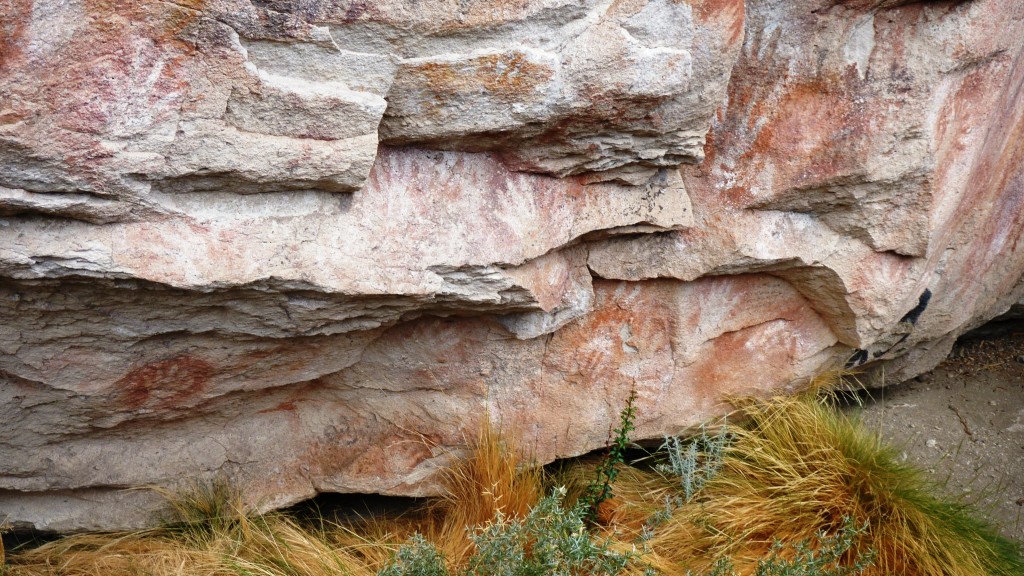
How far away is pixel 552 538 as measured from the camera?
247 cm

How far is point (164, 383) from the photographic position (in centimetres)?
257

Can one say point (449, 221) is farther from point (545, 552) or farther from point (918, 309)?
point (918, 309)

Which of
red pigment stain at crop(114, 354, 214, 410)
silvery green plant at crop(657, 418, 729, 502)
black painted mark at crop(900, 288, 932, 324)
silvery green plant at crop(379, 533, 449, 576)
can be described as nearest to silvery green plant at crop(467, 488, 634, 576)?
silvery green plant at crop(379, 533, 449, 576)

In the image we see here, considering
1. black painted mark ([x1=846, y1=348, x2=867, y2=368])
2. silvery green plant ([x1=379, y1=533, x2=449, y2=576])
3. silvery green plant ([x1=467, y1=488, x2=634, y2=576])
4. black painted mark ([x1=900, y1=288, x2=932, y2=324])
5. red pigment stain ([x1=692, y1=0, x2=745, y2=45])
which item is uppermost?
red pigment stain ([x1=692, y1=0, x2=745, y2=45])

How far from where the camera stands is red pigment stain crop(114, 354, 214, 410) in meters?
2.51

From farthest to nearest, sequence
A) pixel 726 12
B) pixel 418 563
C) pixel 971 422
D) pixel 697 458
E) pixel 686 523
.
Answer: pixel 971 422
pixel 697 458
pixel 686 523
pixel 418 563
pixel 726 12

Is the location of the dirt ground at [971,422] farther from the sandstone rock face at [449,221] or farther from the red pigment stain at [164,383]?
the red pigment stain at [164,383]

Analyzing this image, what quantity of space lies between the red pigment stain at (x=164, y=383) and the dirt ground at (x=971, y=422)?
2652 mm

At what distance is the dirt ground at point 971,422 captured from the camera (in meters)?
3.20

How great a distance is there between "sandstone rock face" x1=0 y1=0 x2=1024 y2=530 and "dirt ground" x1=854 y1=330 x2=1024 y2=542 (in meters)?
0.36

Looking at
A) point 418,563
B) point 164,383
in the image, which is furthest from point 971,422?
point 164,383

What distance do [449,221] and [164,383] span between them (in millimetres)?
1034

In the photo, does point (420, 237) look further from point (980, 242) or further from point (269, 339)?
point (980, 242)

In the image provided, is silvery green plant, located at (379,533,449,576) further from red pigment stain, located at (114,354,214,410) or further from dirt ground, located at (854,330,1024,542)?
dirt ground, located at (854,330,1024,542)
